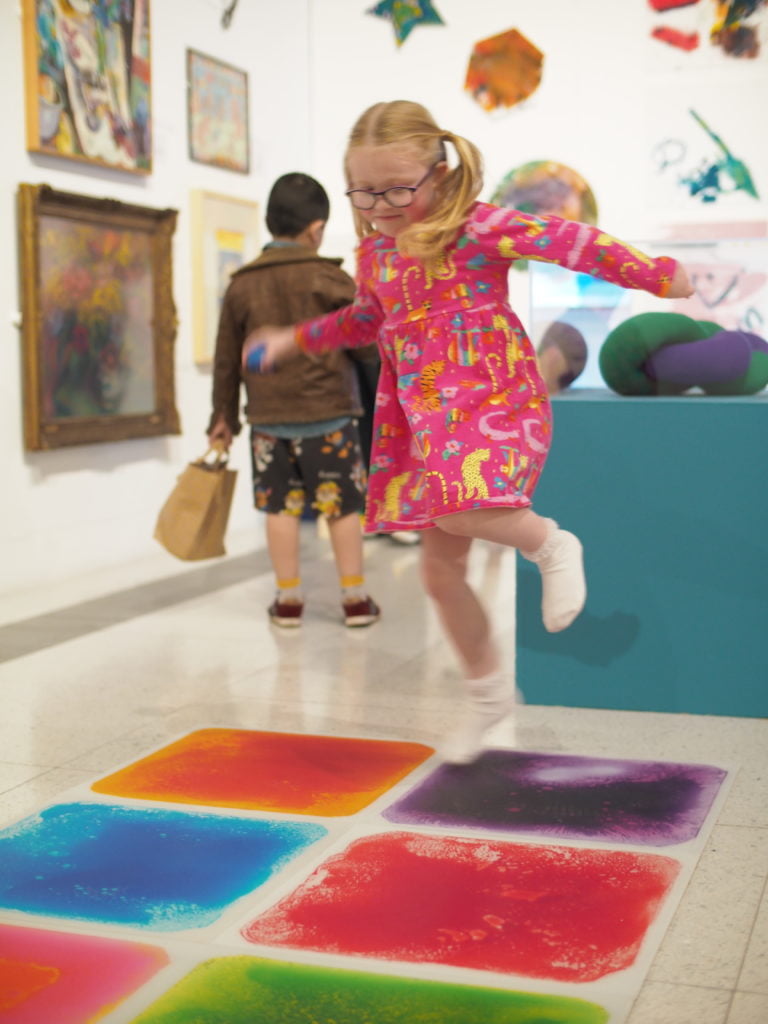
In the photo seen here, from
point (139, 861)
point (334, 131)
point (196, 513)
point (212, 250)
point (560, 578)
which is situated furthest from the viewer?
point (334, 131)

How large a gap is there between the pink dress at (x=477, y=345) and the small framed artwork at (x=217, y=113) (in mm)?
3728

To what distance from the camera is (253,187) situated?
21.4 ft

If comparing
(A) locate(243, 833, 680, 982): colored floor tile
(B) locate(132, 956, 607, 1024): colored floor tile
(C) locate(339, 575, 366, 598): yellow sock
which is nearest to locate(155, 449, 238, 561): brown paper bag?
(C) locate(339, 575, 366, 598): yellow sock

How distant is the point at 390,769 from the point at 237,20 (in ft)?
15.5

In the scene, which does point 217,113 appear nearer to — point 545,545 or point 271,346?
point 271,346

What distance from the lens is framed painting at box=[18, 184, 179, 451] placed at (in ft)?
15.7

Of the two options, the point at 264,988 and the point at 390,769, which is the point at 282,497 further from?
the point at 264,988

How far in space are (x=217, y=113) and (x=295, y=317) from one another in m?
2.49

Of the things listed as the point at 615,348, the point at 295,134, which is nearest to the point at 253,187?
the point at 295,134

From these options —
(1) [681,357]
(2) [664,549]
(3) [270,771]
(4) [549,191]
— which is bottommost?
(3) [270,771]

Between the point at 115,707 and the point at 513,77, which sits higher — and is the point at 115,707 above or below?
below

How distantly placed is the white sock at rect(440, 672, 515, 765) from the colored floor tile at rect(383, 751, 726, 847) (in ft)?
0.15

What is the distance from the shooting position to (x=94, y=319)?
5141mm

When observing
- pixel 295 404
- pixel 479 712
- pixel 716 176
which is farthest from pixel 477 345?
pixel 716 176
